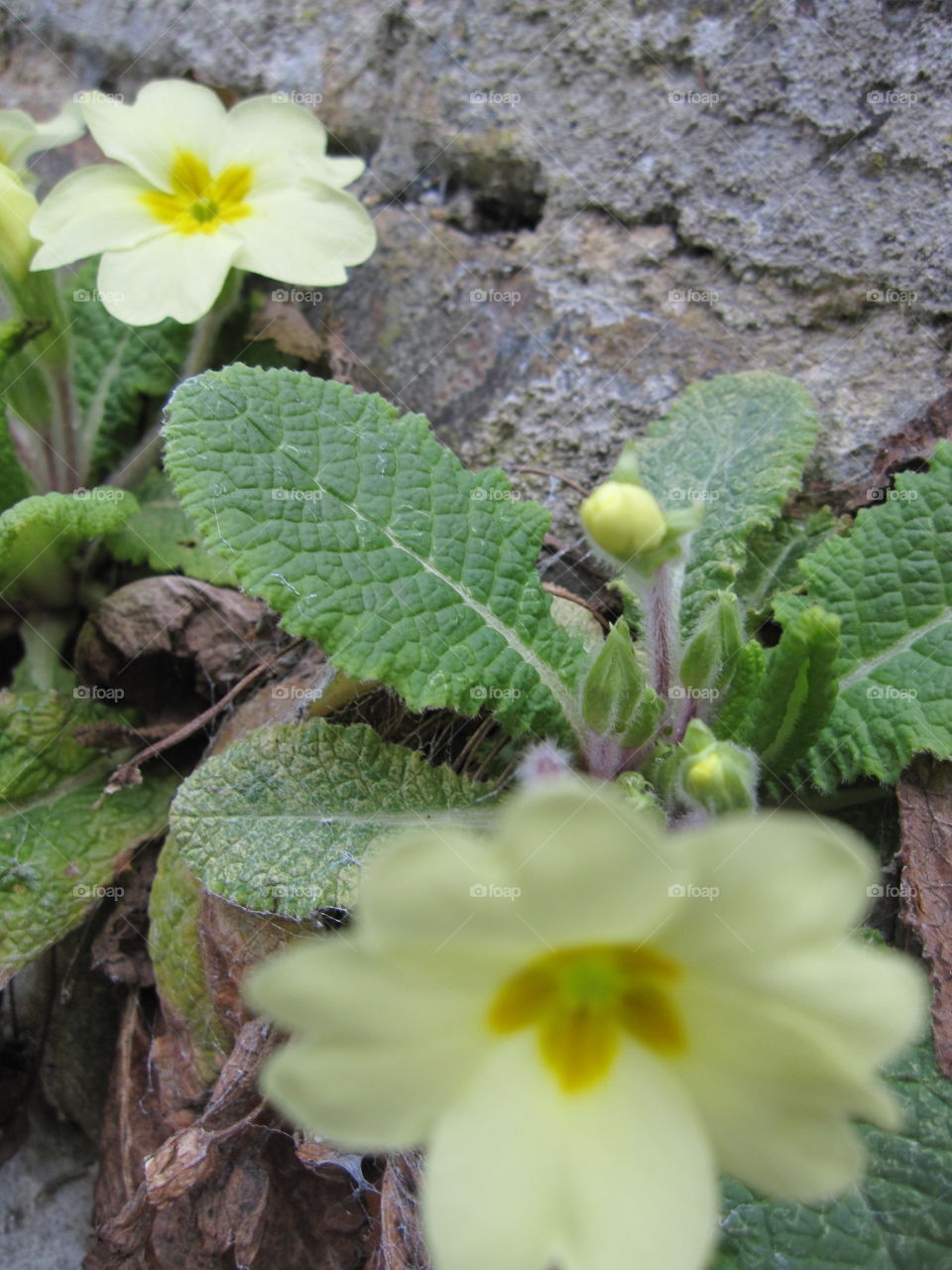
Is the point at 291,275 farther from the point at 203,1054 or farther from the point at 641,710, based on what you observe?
the point at 203,1054

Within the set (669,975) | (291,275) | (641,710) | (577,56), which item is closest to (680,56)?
(577,56)

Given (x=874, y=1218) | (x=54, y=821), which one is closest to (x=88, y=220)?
(x=54, y=821)

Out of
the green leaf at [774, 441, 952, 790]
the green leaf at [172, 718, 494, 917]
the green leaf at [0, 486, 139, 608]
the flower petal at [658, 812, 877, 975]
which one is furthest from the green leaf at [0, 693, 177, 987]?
the flower petal at [658, 812, 877, 975]

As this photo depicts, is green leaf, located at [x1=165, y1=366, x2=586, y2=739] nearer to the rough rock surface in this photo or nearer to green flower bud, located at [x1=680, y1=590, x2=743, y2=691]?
green flower bud, located at [x1=680, y1=590, x2=743, y2=691]

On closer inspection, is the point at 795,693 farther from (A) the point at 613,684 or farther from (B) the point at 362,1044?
(B) the point at 362,1044

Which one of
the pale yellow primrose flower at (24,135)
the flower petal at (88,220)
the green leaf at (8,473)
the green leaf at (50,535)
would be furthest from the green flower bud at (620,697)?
the pale yellow primrose flower at (24,135)

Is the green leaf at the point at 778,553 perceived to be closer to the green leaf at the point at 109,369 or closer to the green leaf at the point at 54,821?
the green leaf at the point at 54,821
